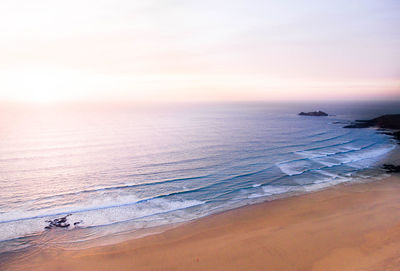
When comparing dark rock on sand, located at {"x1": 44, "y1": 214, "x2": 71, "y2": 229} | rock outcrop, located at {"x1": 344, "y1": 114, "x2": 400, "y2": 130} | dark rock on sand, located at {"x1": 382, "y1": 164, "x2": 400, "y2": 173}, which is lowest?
dark rock on sand, located at {"x1": 382, "y1": 164, "x2": 400, "y2": 173}

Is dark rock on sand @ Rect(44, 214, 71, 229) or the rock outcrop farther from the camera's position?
the rock outcrop

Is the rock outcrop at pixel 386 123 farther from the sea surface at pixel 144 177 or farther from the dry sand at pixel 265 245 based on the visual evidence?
the dry sand at pixel 265 245

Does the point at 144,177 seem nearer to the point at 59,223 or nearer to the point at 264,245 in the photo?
the point at 59,223

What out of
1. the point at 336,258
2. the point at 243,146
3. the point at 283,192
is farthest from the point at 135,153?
the point at 336,258

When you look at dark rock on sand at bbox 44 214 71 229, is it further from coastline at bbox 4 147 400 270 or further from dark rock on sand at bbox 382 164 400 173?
dark rock on sand at bbox 382 164 400 173

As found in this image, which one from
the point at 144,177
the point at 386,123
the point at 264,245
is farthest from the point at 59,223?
the point at 386,123

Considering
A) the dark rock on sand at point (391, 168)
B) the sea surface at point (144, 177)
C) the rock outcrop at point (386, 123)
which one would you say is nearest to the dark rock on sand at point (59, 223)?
the sea surface at point (144, 177)

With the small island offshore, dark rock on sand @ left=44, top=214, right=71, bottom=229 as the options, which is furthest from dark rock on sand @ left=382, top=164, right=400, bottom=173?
dark rock on sand @ left=44, top=214, right=71, bottom=229

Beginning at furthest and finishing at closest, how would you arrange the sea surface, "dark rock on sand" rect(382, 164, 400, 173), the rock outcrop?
the rock outcrop → "dark rock on sand" rect(382, 164, 400, 173) → the sea surface
